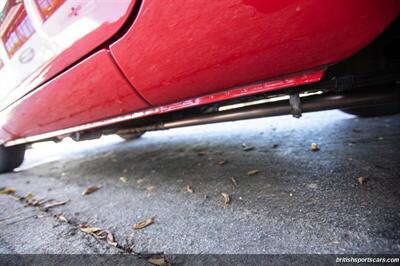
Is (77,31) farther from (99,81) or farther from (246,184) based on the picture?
(246,184)

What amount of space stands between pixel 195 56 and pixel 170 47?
100mm

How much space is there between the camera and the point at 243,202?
3.54ft

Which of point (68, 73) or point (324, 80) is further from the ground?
point (68, 73)

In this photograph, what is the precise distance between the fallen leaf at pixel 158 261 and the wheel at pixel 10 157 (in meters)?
2.95

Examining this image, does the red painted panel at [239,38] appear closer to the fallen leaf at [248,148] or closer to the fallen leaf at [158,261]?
the fallen leaf at [158,261]

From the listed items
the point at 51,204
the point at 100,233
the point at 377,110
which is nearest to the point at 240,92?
the point at 100,233

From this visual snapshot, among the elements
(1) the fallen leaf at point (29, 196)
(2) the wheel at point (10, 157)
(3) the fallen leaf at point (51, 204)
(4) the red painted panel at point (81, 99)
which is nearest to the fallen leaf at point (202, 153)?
(4) the red painted panel at point (81, 99)

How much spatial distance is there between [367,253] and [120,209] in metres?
1.14

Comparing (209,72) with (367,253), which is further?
(209,72)

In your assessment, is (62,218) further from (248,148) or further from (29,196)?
(248,148)

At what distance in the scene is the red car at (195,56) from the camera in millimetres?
671

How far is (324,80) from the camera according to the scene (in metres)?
0.99

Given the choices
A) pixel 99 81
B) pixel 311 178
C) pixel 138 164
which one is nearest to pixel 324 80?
pixel 311 178

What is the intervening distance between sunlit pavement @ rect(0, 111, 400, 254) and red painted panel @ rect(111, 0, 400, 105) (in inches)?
23.4
